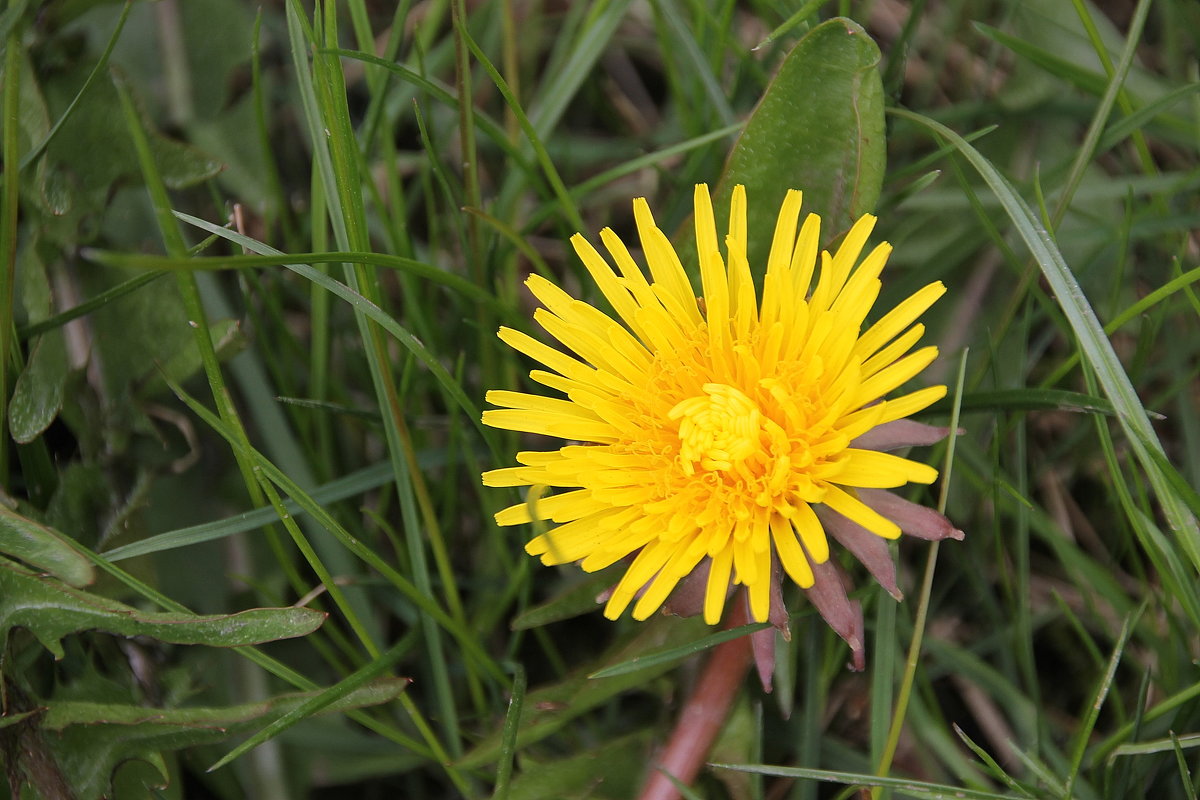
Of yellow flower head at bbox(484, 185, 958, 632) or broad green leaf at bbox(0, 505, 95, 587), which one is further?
broad green leaf at bbox(0, 505, 95, 587)

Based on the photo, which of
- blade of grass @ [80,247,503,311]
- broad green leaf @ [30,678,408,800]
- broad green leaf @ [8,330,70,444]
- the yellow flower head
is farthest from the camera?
broad green leaf @ [8,330,70,444]

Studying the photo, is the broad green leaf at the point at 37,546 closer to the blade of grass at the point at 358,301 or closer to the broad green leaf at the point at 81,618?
the broad green leaf at the point at 81,618

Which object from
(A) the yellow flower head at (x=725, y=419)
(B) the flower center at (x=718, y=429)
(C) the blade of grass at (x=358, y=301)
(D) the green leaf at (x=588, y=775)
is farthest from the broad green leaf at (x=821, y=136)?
(D) the green leaf at (x=588, y=775)

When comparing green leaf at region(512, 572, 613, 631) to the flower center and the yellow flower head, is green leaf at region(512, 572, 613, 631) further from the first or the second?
the flower center

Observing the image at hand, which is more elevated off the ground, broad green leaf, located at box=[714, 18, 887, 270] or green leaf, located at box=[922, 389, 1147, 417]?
broad green leaf, located at box=[714, 18, 887, 270]

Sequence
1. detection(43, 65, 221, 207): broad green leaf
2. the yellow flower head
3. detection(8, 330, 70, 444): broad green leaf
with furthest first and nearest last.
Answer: detection(43, 65, 221, 207): broad green leaf < detection(8, 330, 70, 444): broad green leaf < the yellow flower head

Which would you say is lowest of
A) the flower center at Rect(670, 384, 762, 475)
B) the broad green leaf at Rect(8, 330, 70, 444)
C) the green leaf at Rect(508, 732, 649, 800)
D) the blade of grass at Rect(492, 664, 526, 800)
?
the green leaf at Rect(508, 732, 649, 800)

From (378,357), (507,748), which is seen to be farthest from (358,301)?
(507,748)

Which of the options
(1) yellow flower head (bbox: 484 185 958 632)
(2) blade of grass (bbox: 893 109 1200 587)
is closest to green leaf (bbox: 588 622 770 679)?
(1) yellow flower head (bbox: 484 185 958 632)

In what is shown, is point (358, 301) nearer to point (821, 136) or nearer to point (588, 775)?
point (821, 136)
